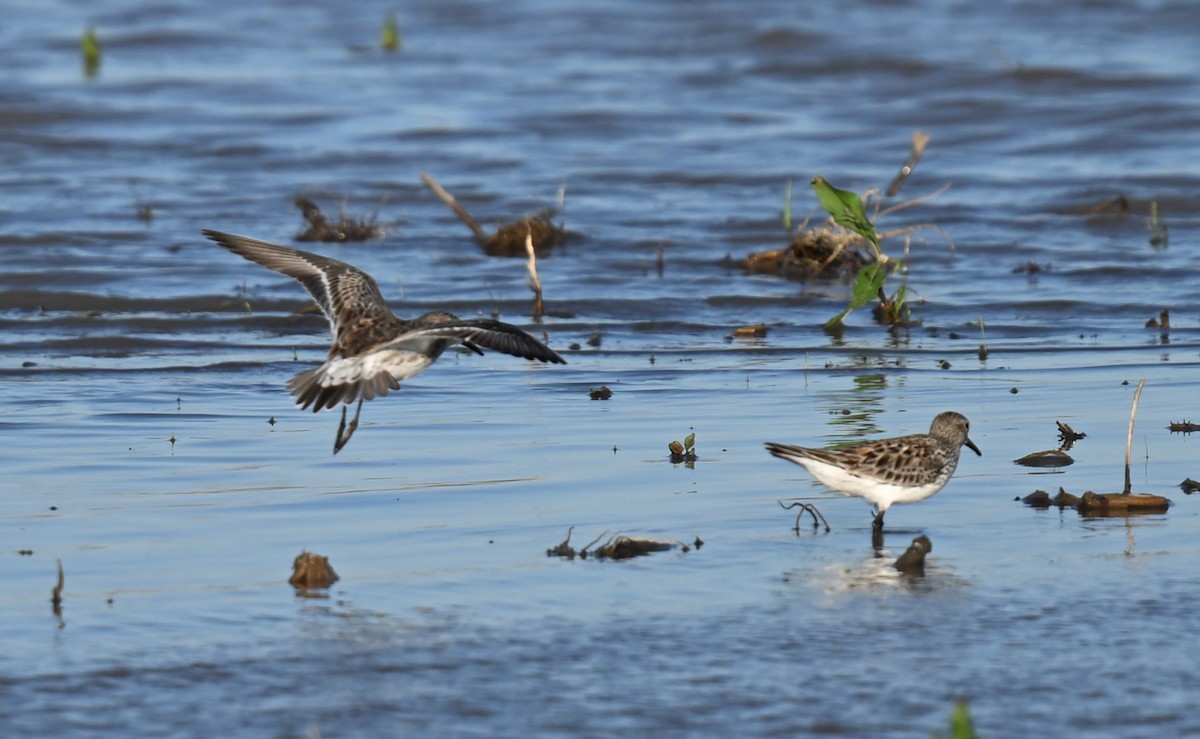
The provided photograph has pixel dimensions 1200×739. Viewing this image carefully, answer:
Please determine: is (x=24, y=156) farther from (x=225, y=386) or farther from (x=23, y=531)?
(x=23, y=531)

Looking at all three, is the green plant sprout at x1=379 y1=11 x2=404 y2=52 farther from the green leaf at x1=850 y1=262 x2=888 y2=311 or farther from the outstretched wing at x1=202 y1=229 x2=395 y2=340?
the outstretched wing at x1=202 y1=229 x2=395 y2=340

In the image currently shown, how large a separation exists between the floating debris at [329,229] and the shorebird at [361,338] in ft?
24.7

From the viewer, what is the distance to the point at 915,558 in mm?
A: 7180

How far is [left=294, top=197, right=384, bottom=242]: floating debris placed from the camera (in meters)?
A: 18.0

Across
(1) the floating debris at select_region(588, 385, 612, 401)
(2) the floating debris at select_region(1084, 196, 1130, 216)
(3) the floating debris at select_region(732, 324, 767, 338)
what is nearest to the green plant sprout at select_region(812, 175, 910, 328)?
(3) the floating debris at select_region(732, 324, 767, 338)

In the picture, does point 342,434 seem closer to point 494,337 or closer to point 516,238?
point 494,337

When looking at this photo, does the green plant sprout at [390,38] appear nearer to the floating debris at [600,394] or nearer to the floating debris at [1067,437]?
the floating debris at [600,394]

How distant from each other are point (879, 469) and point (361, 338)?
2.99 meters

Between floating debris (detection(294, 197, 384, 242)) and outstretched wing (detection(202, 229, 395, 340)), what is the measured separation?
7.46m

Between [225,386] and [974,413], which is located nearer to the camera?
[974,413]

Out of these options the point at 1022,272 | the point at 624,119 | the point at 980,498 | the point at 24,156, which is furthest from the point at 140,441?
the point at 624,119

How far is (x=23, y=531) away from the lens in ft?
25.6

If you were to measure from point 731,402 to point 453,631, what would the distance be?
4.82 meters

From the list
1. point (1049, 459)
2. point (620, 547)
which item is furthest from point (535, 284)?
point (620, 547)
